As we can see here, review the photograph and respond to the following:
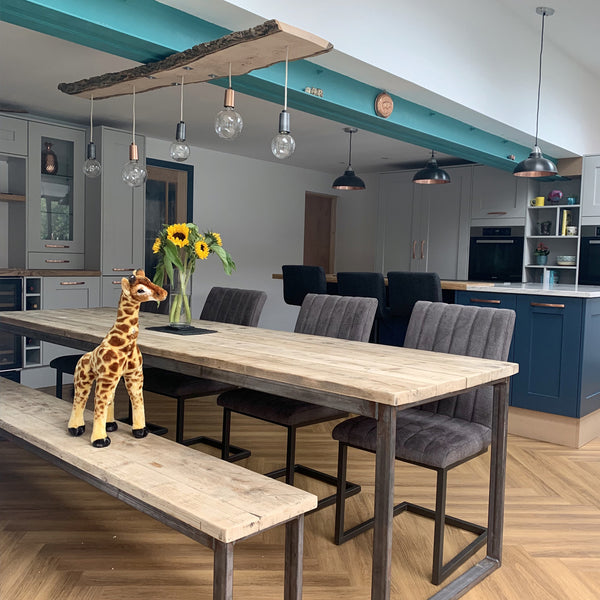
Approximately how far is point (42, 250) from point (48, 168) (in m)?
0.69

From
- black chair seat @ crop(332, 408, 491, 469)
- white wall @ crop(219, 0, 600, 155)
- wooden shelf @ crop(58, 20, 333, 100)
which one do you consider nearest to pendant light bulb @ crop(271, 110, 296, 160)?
wooden shelf @ crop(58, 20, 333, 100)

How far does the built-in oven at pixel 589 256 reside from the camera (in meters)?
6.04

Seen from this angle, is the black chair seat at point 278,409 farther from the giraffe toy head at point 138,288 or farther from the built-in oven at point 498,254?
the built-in oven at point 498,254

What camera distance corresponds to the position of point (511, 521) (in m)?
2.46

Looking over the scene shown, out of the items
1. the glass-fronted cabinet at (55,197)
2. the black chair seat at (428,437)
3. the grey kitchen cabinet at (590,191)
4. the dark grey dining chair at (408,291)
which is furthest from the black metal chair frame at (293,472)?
the grey kitchen cabinet at (590,191)

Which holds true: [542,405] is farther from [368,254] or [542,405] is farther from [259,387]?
[368,254]

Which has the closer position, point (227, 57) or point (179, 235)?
point (179, 235)

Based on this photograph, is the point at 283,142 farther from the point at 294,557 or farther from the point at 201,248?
the point at 294,557

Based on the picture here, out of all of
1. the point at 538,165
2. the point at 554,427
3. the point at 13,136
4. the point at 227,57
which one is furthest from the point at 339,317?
the point at 13,136

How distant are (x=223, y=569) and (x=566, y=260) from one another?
5.91 metres

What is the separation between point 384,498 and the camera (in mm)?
1561

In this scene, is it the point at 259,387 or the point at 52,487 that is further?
the point at 52,487

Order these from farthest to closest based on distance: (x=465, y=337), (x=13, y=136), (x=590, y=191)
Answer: (x=590, y=191) < (x=13, y=136) < (x=465, y=337)

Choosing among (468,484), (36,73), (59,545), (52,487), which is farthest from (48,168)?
(468,484)
